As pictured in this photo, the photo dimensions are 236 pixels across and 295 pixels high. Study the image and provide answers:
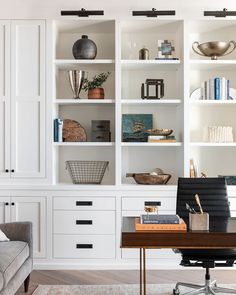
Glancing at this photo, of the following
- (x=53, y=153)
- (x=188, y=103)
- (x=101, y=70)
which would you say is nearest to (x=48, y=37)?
(x=101, y=70)

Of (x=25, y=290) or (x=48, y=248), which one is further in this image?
(x=48, y=248)

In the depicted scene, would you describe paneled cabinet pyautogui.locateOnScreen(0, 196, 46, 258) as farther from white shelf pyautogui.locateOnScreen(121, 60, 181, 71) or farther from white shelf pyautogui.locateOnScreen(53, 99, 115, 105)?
white shelf pyautogui.locateOnScreen(121, 60, 181, 71)

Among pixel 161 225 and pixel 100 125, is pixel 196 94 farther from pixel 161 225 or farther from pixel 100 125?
pixel 161 225

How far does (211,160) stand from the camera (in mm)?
4922

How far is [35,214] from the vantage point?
14.6ft

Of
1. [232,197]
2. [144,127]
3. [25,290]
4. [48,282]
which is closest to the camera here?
[25,290]

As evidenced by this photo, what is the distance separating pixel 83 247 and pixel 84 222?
0.82ft

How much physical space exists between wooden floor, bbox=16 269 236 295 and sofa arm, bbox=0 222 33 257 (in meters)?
0.48

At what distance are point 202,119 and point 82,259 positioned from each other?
1972 millimetres

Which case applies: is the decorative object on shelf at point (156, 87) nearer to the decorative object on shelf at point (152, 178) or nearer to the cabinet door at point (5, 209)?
the decorative object on shelf at point (152, 178)

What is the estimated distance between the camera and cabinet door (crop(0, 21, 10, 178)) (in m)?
4.49

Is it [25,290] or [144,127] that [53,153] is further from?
[25,290]

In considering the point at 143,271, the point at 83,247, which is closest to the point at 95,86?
the point at 83,247

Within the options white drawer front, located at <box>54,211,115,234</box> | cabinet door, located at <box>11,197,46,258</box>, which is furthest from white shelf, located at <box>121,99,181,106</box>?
cabinet door, located at <box>11,197,46,258</box>
